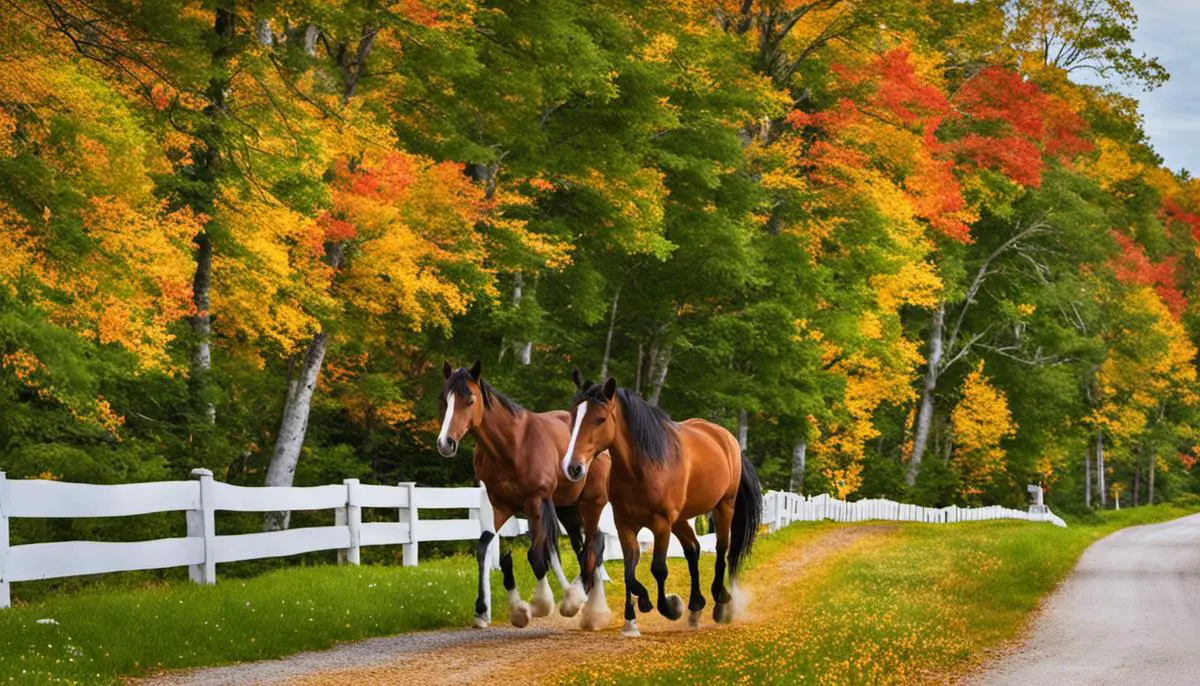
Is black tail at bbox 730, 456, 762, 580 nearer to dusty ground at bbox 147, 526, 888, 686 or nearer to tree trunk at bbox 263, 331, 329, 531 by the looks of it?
dusty ground at bbox 147, 526, 888, 686

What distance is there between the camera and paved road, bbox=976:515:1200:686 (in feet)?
36.0

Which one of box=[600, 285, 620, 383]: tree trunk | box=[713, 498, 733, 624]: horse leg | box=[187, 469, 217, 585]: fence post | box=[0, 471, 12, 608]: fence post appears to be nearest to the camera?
box=[0, 471, 12, 608]: fence post

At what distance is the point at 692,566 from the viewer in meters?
13.6

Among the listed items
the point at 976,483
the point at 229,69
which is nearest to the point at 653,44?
the point at 229,69

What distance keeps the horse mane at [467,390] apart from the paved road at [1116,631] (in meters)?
4.77

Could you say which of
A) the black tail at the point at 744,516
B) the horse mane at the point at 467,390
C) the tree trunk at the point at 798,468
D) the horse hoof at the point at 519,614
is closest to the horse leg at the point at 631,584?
the horse hoof at the point at 519,614

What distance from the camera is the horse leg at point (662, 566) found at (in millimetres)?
12719

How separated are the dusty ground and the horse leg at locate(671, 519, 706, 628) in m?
0.17

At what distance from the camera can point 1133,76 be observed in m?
51.2

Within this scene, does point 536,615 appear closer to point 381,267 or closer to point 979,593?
point 979,593

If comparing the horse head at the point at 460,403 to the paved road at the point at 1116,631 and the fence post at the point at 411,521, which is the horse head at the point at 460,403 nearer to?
the paved road at the point at 1116,631

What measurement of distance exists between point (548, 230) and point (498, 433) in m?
17.0

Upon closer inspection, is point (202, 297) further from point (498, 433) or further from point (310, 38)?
point (498, 433)

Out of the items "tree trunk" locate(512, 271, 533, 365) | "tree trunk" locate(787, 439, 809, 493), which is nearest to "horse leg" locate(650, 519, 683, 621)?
"tree trunk" locate(512, 271, 533, 365)
